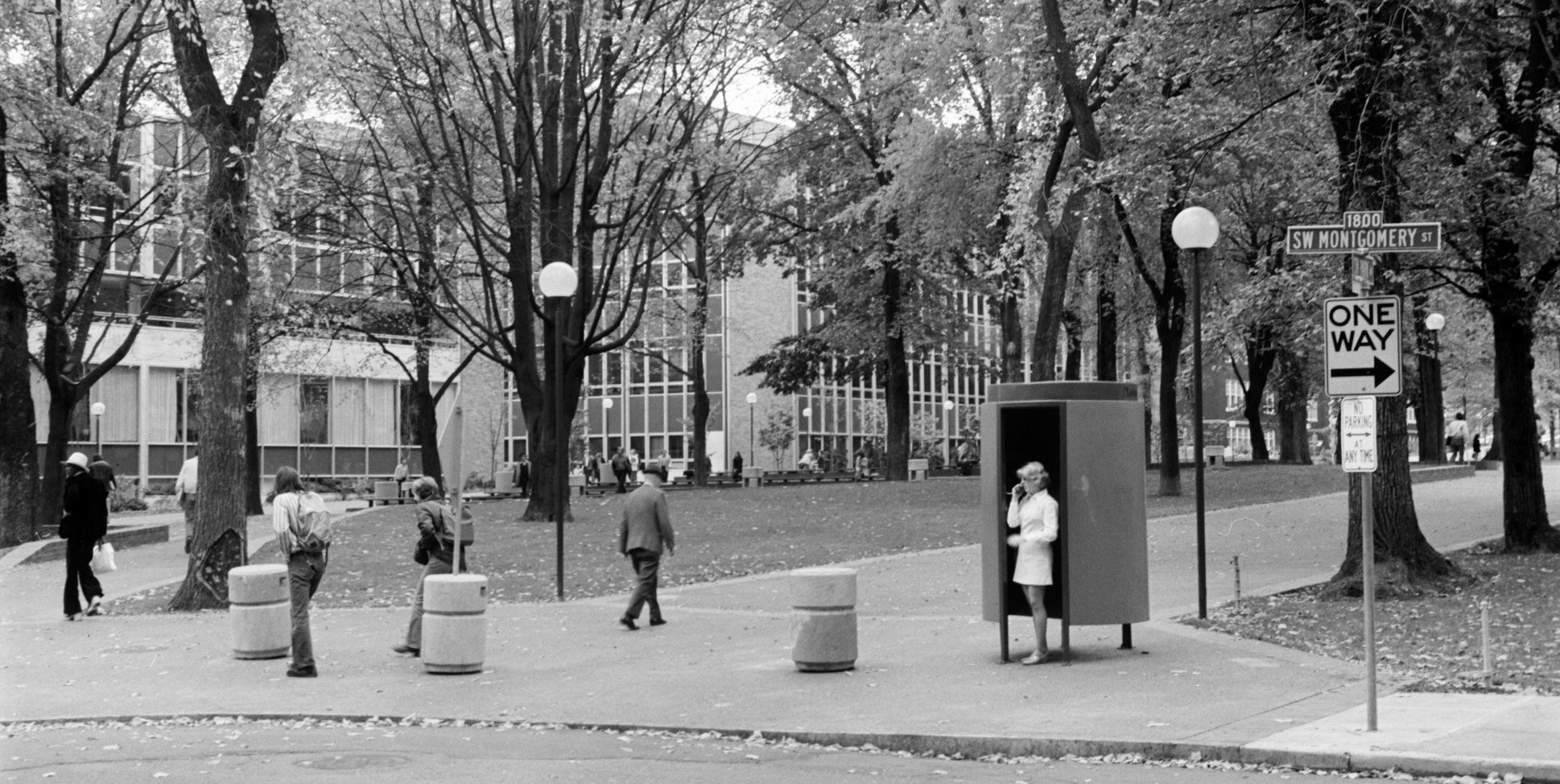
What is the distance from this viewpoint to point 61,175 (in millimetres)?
28938

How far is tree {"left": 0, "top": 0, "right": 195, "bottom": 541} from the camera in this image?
93.9 feet

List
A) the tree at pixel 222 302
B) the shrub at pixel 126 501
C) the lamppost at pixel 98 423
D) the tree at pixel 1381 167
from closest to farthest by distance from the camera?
the tree at pixel 1381 167, the tree at pixel 222 302, the shrub at pixel 126 501, the lamppost at pixel 98 423

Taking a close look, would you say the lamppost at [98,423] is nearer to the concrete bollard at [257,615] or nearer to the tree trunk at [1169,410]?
the tree trunk at [1169,410]

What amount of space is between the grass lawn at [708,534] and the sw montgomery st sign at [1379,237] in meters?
12.0

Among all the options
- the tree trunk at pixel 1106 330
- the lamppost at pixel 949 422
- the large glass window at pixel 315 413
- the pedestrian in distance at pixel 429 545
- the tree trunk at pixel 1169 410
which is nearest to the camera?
the pedestrian in distance at pixel 429 545

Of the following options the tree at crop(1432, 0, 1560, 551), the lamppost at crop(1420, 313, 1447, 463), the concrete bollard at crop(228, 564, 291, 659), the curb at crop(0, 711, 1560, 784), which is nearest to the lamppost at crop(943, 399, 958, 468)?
the lamppost at crop(1420, 313, 1447, 463)

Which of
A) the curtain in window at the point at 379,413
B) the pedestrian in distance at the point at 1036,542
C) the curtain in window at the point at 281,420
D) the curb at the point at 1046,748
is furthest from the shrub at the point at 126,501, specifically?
the pedestrian in distance at the point at 1036,542

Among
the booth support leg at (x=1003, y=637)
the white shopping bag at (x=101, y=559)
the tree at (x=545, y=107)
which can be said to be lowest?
the booth support leg at (x=1003, y=637)

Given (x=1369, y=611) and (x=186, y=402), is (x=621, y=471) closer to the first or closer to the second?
(x=186, y=402)

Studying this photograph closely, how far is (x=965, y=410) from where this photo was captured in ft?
270

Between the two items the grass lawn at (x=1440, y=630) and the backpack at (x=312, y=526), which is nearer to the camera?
the grass lawn at (x=1440, y=630)

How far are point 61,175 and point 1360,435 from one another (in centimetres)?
2604

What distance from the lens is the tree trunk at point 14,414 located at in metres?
28.9

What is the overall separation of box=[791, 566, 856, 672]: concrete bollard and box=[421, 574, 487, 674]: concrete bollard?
2771mm
